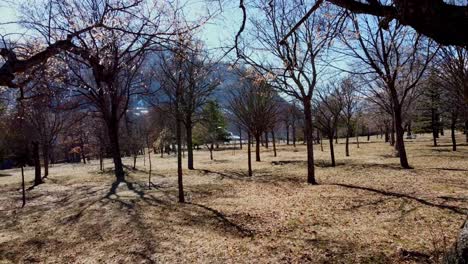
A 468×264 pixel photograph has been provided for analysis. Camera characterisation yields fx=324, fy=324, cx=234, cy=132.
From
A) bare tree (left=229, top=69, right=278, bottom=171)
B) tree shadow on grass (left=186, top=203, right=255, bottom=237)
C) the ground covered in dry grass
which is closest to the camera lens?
the ground covered in dry grass

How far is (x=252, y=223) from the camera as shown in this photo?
26.9 ft

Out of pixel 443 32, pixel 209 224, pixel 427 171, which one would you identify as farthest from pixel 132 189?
pixel 443 32

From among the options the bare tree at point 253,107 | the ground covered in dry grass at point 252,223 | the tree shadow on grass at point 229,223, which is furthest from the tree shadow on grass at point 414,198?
the bare tree at point 253,107

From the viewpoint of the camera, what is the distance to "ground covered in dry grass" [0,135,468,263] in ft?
19.9

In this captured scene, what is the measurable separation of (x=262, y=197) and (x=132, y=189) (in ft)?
21.4

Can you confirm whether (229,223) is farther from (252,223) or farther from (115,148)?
(115,148)

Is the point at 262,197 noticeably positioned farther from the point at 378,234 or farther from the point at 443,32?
the point at 443,32

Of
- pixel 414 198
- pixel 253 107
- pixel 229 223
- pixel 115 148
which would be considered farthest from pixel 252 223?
pixel 253 107

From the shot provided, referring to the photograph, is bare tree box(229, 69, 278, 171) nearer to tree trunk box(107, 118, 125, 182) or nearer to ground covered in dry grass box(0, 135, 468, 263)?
tree trunk box(107, 118, 125, 182)

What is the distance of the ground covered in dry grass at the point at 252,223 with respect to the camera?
6.05 m

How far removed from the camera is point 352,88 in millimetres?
26172

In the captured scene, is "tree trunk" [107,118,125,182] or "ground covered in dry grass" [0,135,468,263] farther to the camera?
"tree trunk" [107,118,125,182]

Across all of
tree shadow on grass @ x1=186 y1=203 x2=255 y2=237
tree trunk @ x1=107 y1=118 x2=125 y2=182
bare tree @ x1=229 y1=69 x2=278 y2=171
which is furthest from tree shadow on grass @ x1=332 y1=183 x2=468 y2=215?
tree trunk @ x1=107 y1=118 x2=125 y2=182

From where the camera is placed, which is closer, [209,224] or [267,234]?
[267,234]
